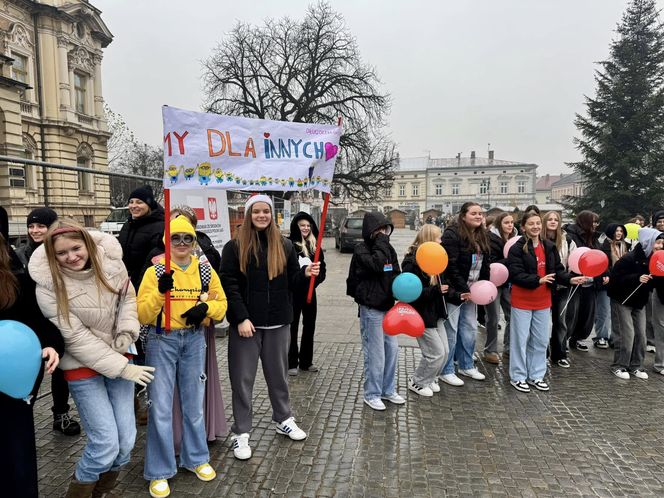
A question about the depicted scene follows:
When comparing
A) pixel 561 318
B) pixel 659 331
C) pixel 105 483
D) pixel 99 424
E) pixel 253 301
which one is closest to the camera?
pixel 99 424

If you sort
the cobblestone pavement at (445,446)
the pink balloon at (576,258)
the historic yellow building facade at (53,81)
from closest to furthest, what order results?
1. the cobblestone pavement at (445,446)
2. the pink balloon at (576,258)
3. the historic yellow building facade at (53,81)

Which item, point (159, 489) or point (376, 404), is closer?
point (159, 489)

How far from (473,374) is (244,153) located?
12.2ft

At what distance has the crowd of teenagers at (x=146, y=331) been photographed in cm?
251

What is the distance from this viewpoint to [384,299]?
434 cm

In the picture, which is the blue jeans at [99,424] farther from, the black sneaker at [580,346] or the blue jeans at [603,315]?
the blue jeans at [603,315]

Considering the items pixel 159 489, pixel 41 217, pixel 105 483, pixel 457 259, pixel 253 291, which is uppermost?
pixel 41 217

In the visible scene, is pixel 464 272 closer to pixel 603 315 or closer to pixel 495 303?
pixel 495 303

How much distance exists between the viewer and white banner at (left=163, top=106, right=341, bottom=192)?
3.23 metres

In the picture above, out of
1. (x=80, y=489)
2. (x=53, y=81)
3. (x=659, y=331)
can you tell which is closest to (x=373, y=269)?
(x=80, y=489)

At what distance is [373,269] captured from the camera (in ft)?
14.0

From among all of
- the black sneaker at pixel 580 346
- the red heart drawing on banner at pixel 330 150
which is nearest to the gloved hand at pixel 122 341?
the red heart drawing on banner at pixel 330 150

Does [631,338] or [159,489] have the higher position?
[631,338]

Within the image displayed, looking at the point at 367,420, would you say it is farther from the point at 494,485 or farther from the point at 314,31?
the point at 314,31
